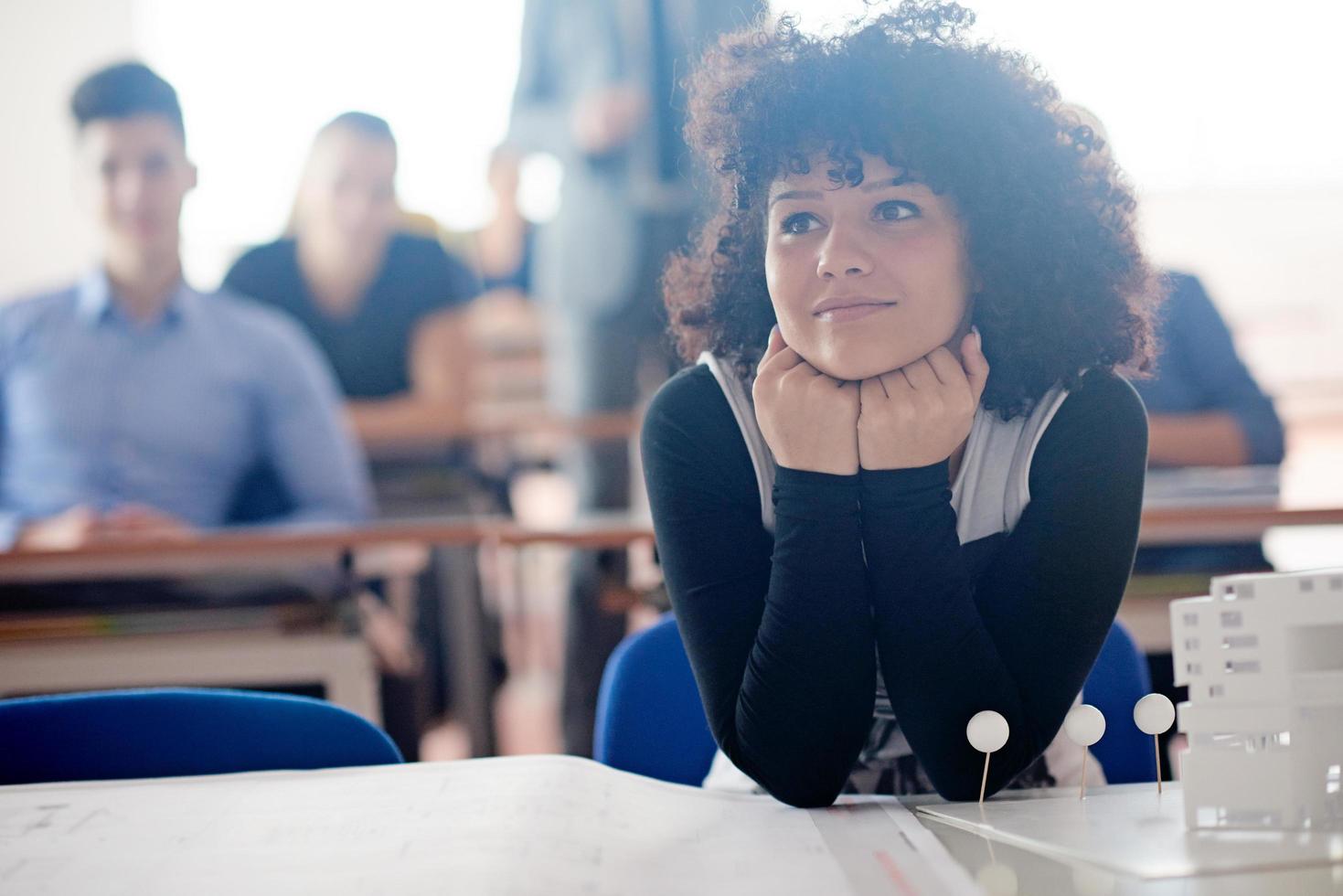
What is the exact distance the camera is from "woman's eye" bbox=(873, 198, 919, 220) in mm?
819

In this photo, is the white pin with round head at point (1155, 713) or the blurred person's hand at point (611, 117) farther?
the blurred person's hand at point (611, 117)

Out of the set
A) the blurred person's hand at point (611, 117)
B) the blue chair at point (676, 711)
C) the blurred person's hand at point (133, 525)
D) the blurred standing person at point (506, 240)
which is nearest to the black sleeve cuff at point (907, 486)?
the blue chair at point (676, 711)

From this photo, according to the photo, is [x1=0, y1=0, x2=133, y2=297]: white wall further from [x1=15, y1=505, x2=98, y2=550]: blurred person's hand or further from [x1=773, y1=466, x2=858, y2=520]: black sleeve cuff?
[x1=773, y1=466, x2=858, y2=520]: black sleeve cuff

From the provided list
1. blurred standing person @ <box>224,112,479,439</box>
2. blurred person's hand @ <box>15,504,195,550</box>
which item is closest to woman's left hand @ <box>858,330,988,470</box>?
blurred person's hand @ <box>15,504,195,550</box>

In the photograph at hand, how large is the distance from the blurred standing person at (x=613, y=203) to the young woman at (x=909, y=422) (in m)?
1.77

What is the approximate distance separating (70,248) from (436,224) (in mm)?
2837

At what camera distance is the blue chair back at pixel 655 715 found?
1.10 meters

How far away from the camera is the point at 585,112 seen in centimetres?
285

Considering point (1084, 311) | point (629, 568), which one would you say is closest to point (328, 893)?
point (1084, 311)

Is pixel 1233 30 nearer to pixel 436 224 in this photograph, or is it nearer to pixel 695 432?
pixel 436 224

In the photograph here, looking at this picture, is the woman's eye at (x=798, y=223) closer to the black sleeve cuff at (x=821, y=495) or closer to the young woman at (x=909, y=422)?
the young woman at (x=909, y=422)

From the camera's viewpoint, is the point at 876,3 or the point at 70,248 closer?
the point at 876,3

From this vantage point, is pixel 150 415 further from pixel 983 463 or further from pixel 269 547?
pixel 983 463

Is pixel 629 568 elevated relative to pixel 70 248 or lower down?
lower down
